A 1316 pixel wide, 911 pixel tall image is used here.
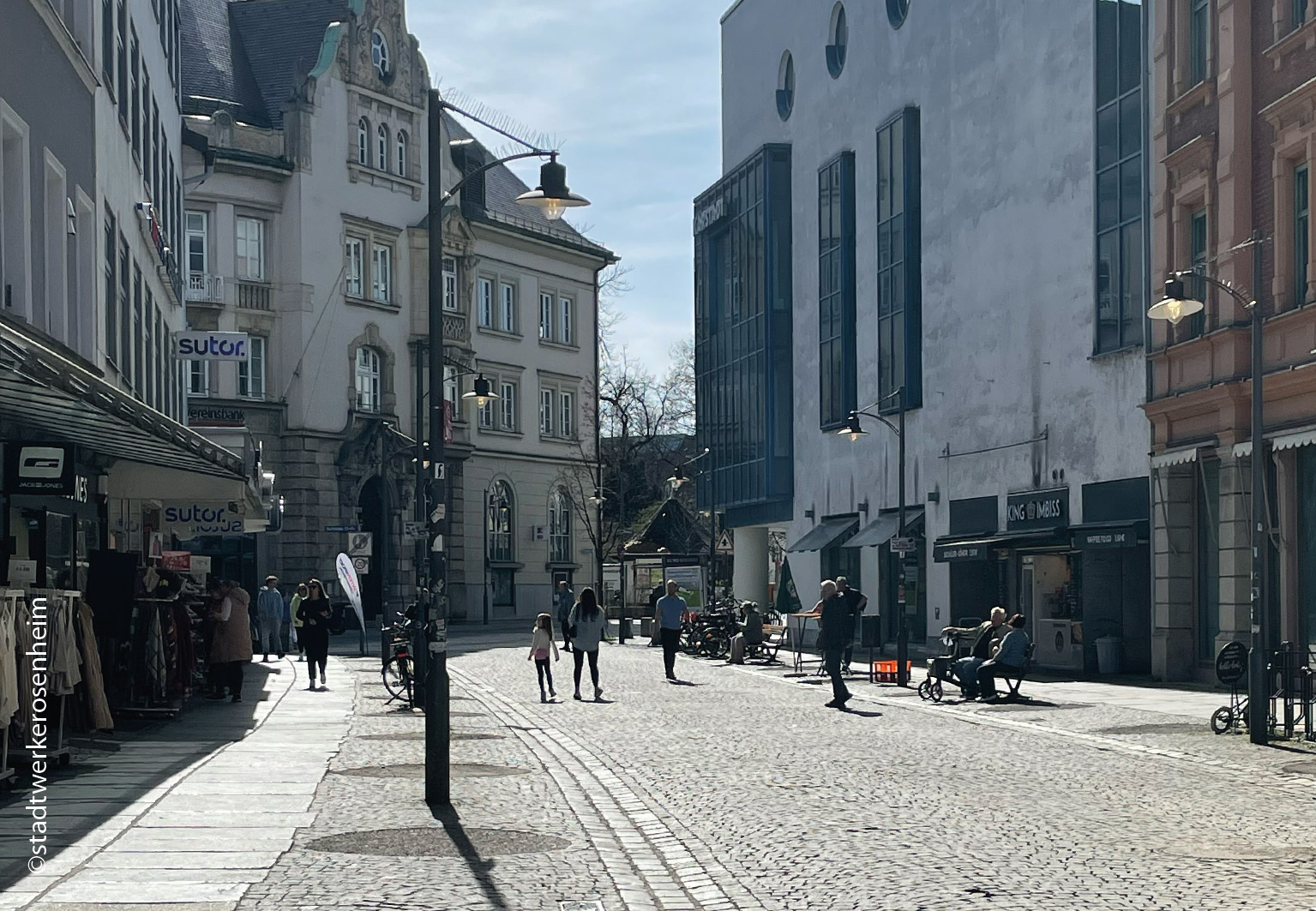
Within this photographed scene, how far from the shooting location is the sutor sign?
32344 millimetres

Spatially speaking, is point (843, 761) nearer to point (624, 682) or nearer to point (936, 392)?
point (624, 682)

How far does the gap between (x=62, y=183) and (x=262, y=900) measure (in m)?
14.4

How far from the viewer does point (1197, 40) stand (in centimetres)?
3105

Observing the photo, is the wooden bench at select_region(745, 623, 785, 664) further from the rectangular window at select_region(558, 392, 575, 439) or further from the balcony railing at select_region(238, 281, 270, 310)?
the rectangular window at select_region(558, 392, 575, 439)

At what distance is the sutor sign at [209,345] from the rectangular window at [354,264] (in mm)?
31014

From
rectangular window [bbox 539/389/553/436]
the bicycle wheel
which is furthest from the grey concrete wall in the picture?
rectangular window [bbox 539/389/553/436]

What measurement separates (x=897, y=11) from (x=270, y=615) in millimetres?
21807

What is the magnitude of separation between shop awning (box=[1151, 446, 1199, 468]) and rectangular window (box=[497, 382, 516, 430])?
139ft

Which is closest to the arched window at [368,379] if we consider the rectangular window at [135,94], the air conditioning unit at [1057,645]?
the rectangular window at [135,94]

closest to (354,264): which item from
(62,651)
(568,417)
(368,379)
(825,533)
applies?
(368,379)

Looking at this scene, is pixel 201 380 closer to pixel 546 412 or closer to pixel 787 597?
pixel 546 412

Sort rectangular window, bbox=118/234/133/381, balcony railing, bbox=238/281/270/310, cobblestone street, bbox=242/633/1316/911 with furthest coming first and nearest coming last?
balcony railing, bbox=238/281/270/310 < rectangular window, bbox=118/234/133/381 < cobblestone street, bbox=242/633/1316/911

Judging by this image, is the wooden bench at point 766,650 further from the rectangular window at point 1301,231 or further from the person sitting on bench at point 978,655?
the rectangular window at point 1301,231

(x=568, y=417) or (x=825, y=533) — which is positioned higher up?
(x=568, y=417)
